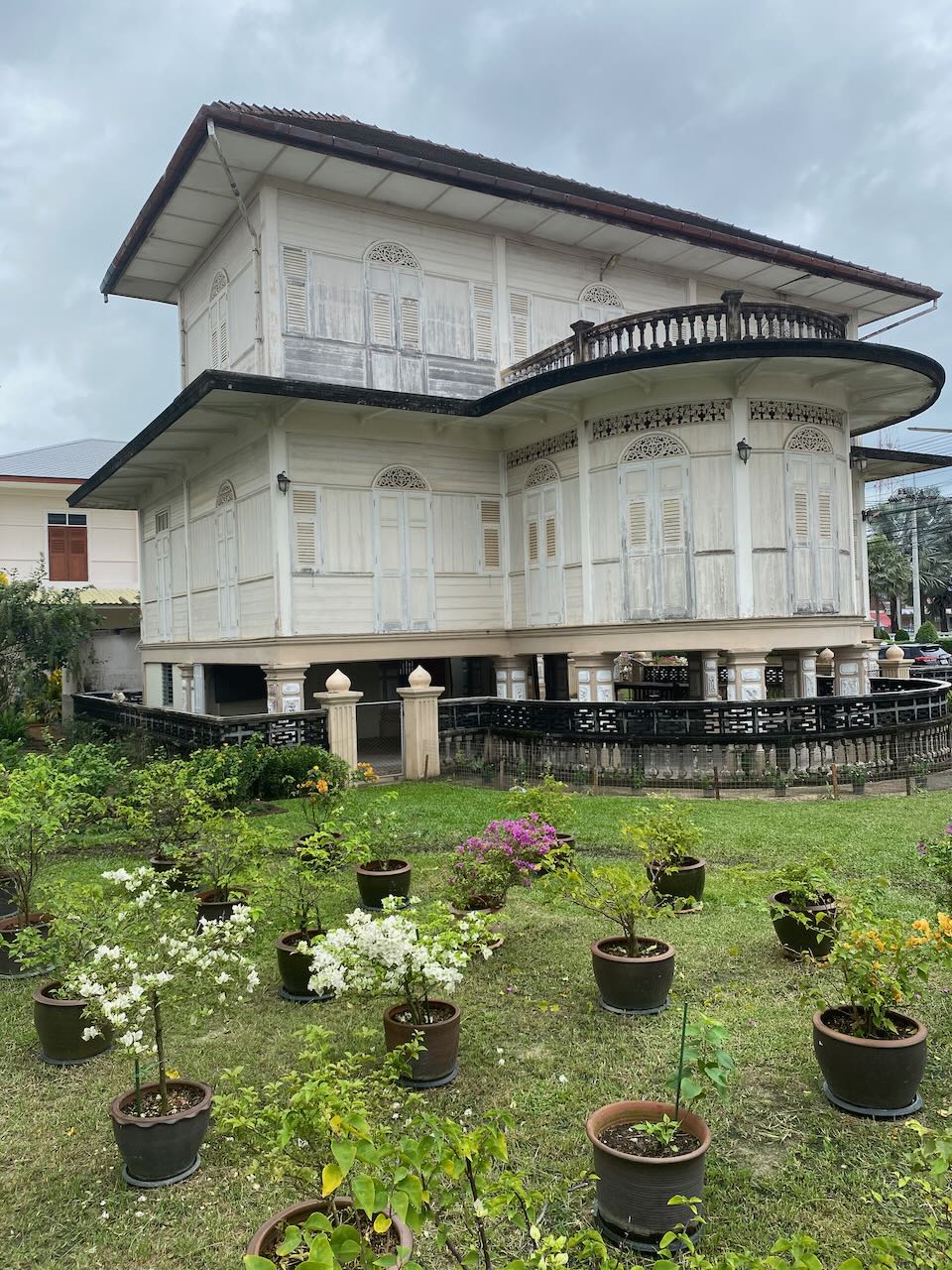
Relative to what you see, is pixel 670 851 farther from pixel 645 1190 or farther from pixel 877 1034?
pixel 645 1190

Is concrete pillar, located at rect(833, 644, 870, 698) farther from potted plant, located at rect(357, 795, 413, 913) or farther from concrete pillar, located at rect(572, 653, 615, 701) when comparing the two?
potted plant, located at rect(357, 795, 413, 913)

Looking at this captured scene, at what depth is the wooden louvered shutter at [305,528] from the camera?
602 inches

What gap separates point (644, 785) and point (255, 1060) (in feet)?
29.8

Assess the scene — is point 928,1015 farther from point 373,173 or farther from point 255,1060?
point 373,173

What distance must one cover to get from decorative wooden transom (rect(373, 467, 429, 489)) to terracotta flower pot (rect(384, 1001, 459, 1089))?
41.3 ft

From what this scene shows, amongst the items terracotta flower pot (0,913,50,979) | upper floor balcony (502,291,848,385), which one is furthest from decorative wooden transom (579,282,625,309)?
terracotta flower pot (0,913,50,979)

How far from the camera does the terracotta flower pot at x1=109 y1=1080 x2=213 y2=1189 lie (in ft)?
12.6

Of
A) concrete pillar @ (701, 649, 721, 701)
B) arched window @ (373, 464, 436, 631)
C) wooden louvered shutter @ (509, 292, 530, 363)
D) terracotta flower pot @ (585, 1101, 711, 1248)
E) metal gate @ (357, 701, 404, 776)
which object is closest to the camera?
terracotta flower pot @ (585, 1101, 711, 1248)

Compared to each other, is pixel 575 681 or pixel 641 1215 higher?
pixel 575 681

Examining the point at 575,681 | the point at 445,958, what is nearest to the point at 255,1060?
the point at 445,958


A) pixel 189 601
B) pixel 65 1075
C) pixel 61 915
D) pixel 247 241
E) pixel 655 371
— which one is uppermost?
pixel 247 241

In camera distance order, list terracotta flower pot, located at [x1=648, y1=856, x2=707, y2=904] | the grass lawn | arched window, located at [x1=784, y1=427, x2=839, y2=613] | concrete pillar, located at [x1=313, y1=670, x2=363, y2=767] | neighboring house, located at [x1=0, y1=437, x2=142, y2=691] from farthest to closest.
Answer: neighboring house, located at [x1=0, y1=437, x2=142, y2=691], arched window, located at [x1=784, y1=427, x2=839, y2=613], concrete pillar, located at [x1=313, y1=670, x2=363, y2=767], terracotta flower pot, located at [x1=648, y1=856, x2=707, y2=904], the grass lawn

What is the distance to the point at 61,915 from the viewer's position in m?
5.43

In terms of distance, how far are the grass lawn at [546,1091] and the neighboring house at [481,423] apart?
26.5 ft
